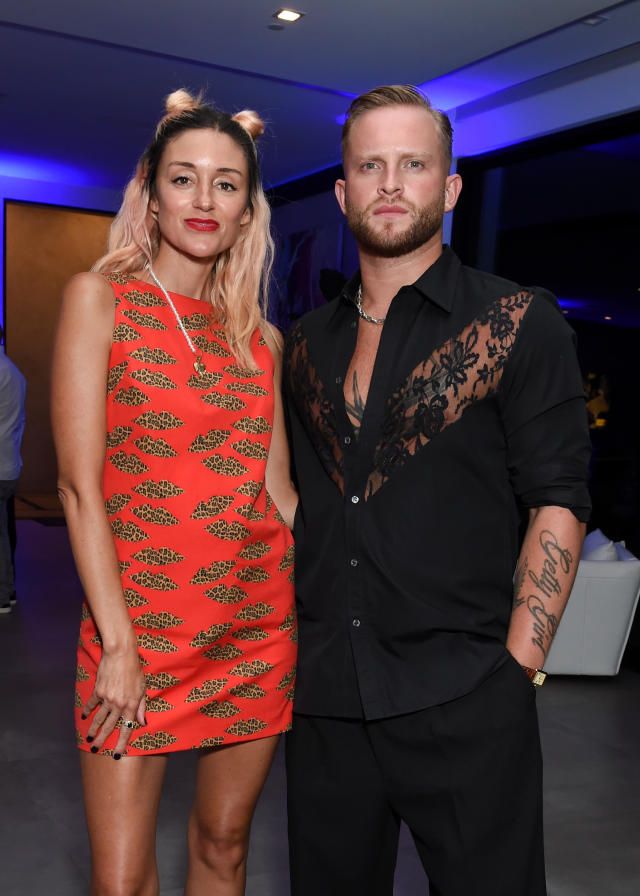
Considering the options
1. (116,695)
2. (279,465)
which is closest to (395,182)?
(279,465)

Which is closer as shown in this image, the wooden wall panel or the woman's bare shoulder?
the woman's bare shoulder

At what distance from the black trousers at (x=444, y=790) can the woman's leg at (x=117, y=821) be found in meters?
A: 0.29

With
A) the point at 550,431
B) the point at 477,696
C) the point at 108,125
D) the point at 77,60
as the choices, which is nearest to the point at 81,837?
the point at 477,696

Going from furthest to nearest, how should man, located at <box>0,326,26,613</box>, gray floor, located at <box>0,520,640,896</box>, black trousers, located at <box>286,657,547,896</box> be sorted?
man, located at <box>0,326,26,613</box>, gray floor, located at <box>0,520,640,896</box>, black trousers, located at <box>286,657,547,896</box>

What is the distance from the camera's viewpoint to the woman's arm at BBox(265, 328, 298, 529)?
1.99 metres

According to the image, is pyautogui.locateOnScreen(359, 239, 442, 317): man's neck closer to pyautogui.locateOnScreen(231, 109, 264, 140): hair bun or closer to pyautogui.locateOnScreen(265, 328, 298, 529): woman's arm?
pyautogui.locateOnScreen(265, 328, 298, 529): woman's arm

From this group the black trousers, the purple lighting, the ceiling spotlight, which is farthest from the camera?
the purple lighting

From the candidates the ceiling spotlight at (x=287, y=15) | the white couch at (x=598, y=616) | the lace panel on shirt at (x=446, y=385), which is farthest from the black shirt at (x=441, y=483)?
the ceiling spotlight at (x=287, y=15)

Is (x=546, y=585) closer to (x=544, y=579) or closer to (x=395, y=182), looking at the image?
(x=544, y=579)

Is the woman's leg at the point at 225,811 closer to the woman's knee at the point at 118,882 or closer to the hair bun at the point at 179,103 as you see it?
the woman's knee at the point at 118,882

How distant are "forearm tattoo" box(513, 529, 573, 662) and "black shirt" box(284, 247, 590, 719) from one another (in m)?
0.04

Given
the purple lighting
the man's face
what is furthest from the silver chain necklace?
the purple lighting

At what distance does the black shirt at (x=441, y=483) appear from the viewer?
66.6 inches

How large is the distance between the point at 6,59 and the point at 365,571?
18.0 feet
